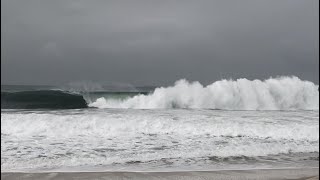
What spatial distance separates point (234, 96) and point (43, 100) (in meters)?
10.3

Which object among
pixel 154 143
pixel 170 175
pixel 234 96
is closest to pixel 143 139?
pixel 154 143

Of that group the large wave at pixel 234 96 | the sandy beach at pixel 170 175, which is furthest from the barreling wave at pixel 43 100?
the sandy beach at pixel 170 175

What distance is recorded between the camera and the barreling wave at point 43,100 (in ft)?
72.2

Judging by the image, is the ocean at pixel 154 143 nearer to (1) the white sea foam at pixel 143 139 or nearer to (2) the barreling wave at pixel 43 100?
(1) the white sea foam at pixel 143 139

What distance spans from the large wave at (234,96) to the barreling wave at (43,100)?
48.7 inches

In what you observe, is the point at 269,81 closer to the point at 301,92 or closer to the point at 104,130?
the point at 301,92

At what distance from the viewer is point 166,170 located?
7.91 metres

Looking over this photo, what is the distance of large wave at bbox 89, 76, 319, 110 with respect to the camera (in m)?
22.5

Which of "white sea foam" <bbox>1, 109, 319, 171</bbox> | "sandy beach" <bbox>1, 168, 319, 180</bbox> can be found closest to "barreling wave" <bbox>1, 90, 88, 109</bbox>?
"white sea foam" <bbox>1, 109, 319, 171</bbox>

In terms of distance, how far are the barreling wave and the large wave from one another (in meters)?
1.24

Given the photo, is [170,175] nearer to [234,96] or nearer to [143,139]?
[143,139]

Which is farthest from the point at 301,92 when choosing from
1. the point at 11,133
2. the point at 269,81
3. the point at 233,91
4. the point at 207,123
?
the point at 11,133

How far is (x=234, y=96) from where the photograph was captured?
2325cm

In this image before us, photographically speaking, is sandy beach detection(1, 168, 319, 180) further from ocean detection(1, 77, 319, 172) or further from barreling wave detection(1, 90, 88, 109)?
barreling wave detection(1, 90, 88, 109)
